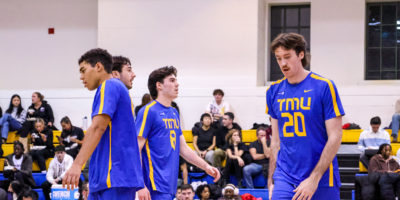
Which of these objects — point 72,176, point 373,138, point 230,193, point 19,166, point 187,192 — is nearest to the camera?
point 72,176

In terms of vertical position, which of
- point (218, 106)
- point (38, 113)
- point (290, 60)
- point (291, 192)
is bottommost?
point (291, 192)

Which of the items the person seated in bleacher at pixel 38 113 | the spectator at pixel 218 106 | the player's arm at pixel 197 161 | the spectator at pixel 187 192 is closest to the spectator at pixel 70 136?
the person seated in bleacher at pixel 38 113

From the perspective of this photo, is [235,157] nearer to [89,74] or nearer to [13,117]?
[13,117]

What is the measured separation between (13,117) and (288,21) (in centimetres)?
788

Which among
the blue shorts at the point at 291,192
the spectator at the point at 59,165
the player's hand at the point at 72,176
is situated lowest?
the spectator at the point at 59,165

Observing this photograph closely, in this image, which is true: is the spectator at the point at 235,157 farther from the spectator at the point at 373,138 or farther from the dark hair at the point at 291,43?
the dark hair at the point at 291,43

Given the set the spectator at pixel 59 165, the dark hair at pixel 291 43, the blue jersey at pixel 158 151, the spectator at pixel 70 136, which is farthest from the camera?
the spectator at pixel 70 136

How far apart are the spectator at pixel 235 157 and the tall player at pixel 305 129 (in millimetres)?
8233

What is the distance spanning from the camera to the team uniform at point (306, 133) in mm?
4570

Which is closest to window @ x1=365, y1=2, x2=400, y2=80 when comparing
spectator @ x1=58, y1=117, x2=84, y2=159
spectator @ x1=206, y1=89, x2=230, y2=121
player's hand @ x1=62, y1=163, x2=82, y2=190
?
spectator @ x1=206, y1=89, x2=230, y2=121

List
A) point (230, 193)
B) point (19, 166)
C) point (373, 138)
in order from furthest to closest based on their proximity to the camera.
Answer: point (19, 166)
point (373, 138)
point (230, 193)

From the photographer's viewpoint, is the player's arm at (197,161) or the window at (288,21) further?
the window at (288,21)

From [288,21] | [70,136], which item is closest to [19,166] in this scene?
[70,136]

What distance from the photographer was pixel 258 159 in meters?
13.0
